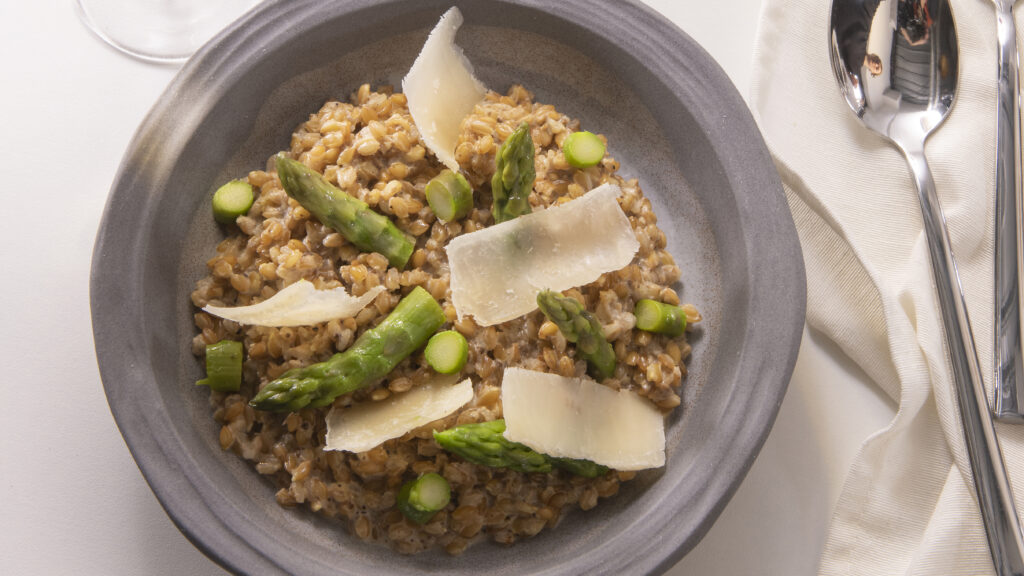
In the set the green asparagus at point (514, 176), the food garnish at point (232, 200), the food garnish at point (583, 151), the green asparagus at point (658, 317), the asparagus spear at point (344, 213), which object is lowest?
the food garnish at point (232, 200)

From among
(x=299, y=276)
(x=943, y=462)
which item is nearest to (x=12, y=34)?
(x=299, y=276)

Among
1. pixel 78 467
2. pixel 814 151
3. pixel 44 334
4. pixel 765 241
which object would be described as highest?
pixel 814 151

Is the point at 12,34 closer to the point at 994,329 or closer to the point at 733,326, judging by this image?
the point at 733,326

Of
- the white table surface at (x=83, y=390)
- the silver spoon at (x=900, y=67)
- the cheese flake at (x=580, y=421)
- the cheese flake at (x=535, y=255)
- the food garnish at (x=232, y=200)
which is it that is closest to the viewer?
the cheese flake at (x=580, y=421)

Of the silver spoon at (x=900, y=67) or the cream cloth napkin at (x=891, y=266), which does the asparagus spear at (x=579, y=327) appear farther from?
the silver spoon at (x=900, y=67)

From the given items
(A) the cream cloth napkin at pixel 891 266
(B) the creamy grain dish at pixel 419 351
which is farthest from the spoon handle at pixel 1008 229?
(B) the creamy grain dish at pixel 419 351

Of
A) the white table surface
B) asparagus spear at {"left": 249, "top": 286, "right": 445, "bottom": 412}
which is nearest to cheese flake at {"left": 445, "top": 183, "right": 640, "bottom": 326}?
asparagus spear at {"left": 249, "top": 286, "right": 445, "bottom": 412}
